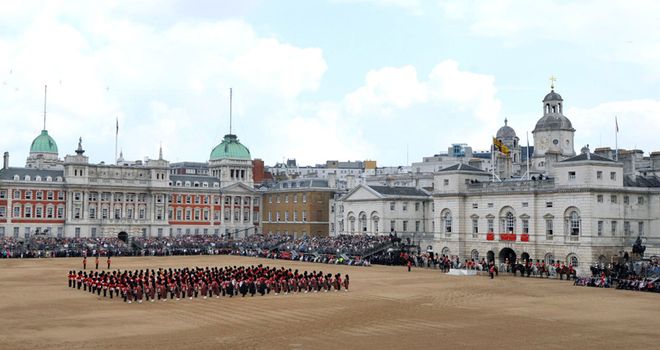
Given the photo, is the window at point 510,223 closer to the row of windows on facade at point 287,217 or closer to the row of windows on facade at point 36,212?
the row of windows on facade at point 287,217

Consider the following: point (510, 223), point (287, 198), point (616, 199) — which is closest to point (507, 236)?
point (510, 223)

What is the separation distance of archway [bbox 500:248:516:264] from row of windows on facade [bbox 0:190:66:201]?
5958 centimetres

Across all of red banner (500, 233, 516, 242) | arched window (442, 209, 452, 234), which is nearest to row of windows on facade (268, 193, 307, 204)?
arched window (442, 209, 452, 234)

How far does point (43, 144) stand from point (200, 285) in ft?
294

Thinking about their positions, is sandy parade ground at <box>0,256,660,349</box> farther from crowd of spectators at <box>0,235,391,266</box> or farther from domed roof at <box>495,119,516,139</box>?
domed roof at <box>495,119,516,139</box>

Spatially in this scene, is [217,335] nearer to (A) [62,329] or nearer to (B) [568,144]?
(A) [62,329]

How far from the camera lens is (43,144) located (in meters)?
127

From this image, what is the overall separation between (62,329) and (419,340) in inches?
572

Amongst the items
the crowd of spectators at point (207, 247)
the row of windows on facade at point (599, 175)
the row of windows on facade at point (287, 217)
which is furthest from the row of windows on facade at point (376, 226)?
the row of windows on facade at point (599, 175)

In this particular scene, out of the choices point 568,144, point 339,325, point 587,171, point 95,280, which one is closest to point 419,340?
point 339,325

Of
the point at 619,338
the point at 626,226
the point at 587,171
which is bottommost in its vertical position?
the point at 619,338

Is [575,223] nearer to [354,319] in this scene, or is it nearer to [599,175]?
[599,175]

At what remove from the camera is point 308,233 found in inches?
4439

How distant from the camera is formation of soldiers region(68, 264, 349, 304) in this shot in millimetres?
44844
